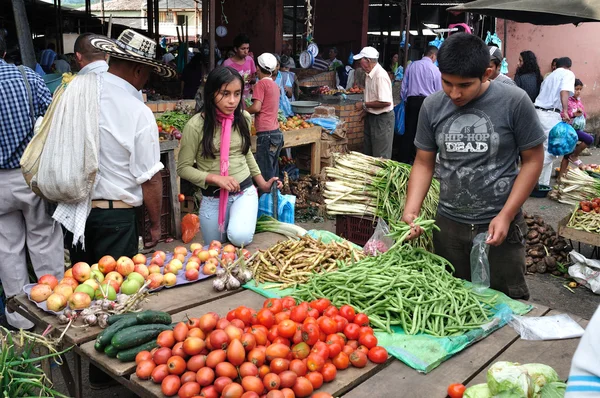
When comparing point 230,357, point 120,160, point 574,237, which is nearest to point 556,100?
point 574,237

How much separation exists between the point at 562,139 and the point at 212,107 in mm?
6768

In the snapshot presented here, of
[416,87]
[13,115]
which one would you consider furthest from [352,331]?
[416,87]

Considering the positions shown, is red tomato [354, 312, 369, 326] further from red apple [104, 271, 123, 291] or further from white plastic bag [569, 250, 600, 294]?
white plastic bag [569, 250, 600, 294]

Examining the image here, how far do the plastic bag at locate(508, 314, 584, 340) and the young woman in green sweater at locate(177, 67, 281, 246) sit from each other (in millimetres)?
2107

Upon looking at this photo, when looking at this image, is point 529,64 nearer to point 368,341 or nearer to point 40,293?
point 368,341

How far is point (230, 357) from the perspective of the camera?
232 cm

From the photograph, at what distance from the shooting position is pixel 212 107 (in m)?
4.39

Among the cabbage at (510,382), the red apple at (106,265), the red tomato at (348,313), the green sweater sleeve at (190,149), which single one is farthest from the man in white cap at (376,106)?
the cabbage at (510,382)

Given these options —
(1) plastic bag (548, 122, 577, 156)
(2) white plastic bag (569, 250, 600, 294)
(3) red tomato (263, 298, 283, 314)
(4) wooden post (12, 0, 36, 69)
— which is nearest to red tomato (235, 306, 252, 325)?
(3) red tomato (263, 298, 283, 314)

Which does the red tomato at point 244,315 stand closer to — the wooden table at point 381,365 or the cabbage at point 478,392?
the wooden table at point 381,365

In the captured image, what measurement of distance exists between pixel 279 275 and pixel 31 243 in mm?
2122

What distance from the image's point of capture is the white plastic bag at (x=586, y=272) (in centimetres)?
584

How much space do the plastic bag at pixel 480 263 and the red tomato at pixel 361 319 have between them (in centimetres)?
89

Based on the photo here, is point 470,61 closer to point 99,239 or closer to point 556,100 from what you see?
point 99,239
